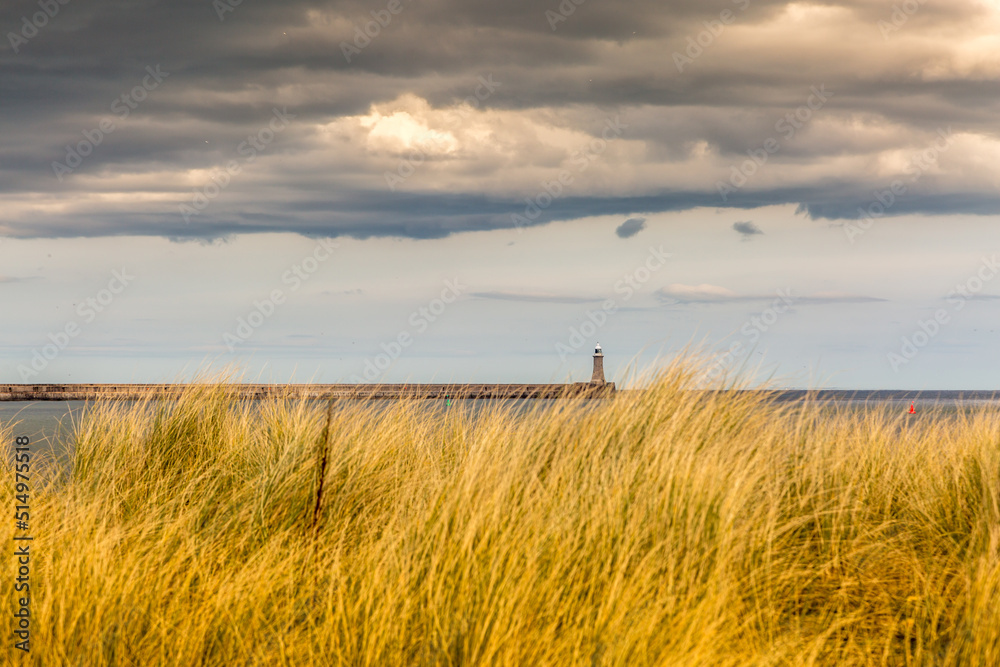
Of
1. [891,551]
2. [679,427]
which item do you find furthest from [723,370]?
[891,551]

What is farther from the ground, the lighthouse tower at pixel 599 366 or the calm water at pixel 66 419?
the lighthouse tower at pixel 599 366

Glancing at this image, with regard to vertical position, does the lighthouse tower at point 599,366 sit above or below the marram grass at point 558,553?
above

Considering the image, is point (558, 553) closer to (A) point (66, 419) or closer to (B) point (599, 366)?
(A) point (66, 419)

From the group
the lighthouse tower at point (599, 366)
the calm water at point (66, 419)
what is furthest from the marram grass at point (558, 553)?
the lighthouse tower at point (599, 366)

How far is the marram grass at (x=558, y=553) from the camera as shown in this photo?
3.01 meters

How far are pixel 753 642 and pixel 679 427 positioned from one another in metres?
1.45

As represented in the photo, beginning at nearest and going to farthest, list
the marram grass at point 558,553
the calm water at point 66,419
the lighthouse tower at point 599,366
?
the marram grass at point 558,553, the calm water at point 66,419, the lighthouse tower at point 599,366

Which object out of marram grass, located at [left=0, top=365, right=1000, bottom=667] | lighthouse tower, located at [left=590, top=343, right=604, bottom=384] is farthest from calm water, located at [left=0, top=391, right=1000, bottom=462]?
lighthouse tower, located at [left=590, top=343, right=604, bottom=384]

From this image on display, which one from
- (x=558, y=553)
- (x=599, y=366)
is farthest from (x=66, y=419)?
(x=558, y=553)

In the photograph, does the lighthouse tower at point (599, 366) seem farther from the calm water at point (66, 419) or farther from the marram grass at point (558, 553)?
the marram grass at point (558, 553)

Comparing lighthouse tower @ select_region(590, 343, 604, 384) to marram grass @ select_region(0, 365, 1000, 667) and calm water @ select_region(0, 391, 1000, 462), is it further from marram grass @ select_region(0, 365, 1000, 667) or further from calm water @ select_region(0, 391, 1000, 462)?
marram grass @ select_region(0, 365, 1000, 667)

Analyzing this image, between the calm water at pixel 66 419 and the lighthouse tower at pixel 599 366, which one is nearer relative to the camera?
the calm water at pixel 66 419

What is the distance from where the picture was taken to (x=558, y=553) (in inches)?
127

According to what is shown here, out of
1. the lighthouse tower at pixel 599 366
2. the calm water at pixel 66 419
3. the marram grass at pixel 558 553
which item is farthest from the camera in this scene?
the lighthouse tower at pixel 599 366
